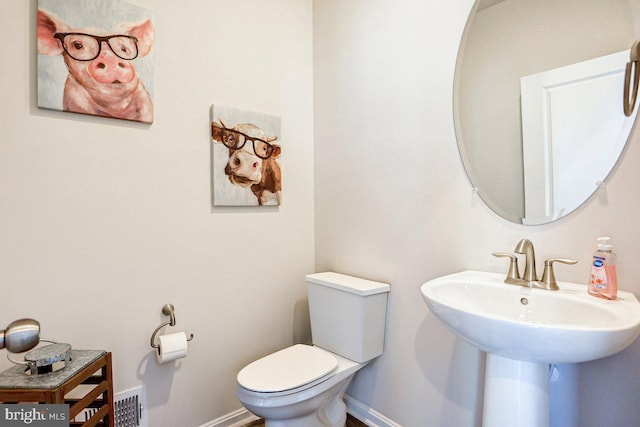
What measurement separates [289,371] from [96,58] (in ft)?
5.06

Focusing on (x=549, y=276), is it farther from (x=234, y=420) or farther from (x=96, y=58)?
(x=96, y=58)

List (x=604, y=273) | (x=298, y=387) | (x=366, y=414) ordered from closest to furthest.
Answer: (x=604, y=273) → (x=298, y=387) → (x=366, y=414)

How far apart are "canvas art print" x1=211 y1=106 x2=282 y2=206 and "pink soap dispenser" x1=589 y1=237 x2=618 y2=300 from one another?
143 cm

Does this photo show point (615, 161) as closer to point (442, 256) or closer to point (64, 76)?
point (442, 256)

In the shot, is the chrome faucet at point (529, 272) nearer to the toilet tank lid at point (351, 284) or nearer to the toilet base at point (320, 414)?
the toilet tank lid at point (351, 284)

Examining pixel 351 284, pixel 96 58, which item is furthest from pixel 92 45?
pixel 351 284

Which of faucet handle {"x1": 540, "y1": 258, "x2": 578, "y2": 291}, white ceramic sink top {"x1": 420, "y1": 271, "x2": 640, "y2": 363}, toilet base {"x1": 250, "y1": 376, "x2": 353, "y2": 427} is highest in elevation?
faucet handle {"x1": 540, "y1": 258, "x2": 578, "y2": 291}

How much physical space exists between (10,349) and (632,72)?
1.99 meters

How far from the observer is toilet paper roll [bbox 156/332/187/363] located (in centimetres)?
144

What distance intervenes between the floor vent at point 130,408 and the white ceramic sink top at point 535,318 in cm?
131

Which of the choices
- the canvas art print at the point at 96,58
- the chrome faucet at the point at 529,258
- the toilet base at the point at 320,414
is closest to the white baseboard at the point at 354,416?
the toilet base at the point at 320,414

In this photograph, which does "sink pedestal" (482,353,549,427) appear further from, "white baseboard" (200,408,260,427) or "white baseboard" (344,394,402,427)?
"white baseboard" (200,408,260,427)

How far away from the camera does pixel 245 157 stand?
1796 millimetres


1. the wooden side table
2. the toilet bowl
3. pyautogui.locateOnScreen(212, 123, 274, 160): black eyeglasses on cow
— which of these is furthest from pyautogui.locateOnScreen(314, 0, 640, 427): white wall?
the wooden side table
